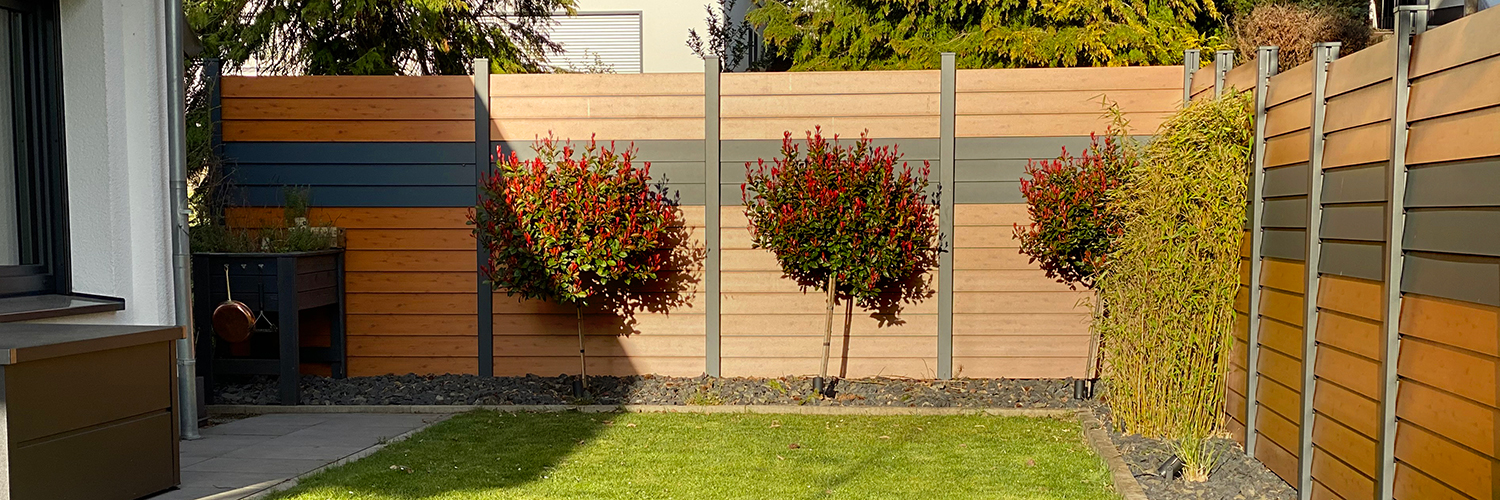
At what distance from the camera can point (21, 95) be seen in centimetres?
521

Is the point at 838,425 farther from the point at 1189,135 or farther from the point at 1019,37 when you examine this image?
the point at 1019,37

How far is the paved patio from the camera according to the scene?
491 centimetres

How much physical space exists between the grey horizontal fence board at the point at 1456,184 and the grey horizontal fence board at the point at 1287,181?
1012mm

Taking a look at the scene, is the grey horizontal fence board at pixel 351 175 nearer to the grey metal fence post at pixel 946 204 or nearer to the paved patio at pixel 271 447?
the paved patio at pixel 271 447

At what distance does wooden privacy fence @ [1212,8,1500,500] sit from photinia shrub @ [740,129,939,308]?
222cm

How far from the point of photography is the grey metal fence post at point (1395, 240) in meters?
3.48

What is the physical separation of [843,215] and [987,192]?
114 cm

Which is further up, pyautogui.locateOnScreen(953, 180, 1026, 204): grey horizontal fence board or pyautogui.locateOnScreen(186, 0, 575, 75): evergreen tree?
pyautogui.locateOnScreen(186, 0, 575, 75): evergreen tree

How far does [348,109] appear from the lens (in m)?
7.46

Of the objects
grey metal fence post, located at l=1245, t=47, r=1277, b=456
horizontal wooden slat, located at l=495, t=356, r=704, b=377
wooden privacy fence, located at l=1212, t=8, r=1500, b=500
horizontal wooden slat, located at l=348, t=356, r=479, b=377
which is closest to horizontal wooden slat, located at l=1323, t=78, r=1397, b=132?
wooden privacy fence, located at l=1212, t=8, r=1500, b=500

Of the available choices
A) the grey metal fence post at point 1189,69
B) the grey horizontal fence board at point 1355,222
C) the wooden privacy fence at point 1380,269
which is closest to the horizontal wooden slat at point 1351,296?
the wooden privacy fence at point 1380,269

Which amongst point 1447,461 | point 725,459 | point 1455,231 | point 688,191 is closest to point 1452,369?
point 1447,461

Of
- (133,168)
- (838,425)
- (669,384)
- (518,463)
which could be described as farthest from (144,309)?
(838,425)

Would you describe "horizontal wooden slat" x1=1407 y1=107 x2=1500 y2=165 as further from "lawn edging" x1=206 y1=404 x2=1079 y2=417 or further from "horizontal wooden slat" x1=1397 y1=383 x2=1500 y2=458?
"lawn edging" x1=206 y1=404 x2=1079 y2=417
